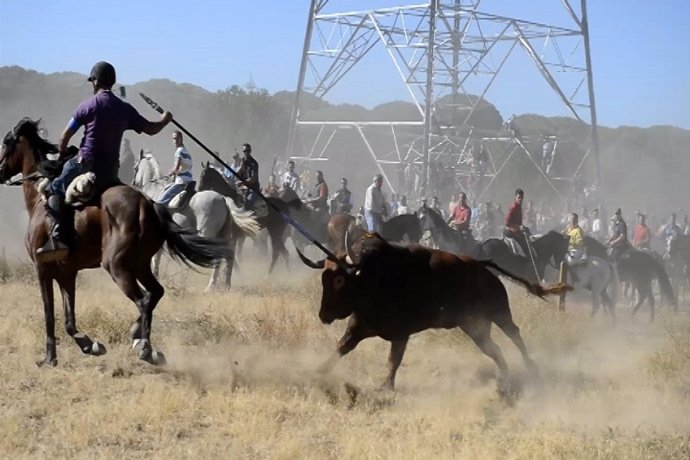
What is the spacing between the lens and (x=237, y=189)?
2016cm

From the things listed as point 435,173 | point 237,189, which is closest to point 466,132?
point 435,173

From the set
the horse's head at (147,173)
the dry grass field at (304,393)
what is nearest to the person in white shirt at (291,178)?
the horse's head at (147,173)

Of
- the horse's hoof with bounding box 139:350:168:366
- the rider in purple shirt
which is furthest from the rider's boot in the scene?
the horse's hoof with bounding box 139:350:168:366

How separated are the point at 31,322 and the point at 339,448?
5757mm

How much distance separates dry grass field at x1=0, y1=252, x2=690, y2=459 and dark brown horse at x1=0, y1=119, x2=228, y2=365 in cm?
43

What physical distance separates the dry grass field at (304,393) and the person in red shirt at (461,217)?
8714 mm

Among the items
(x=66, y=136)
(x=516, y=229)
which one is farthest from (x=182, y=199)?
(x=66, y=136)

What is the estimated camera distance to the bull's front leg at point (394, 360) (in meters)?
9.77

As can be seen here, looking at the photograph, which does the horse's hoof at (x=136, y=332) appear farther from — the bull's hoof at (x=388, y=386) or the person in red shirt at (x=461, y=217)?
the person in red shirt at (x=461, y=217)

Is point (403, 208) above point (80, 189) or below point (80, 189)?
below

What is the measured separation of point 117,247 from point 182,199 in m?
7.90

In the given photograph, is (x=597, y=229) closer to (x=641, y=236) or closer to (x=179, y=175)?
(x=641, y=236)

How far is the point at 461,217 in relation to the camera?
23.5m

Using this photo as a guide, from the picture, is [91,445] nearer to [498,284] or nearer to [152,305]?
[152,305]
